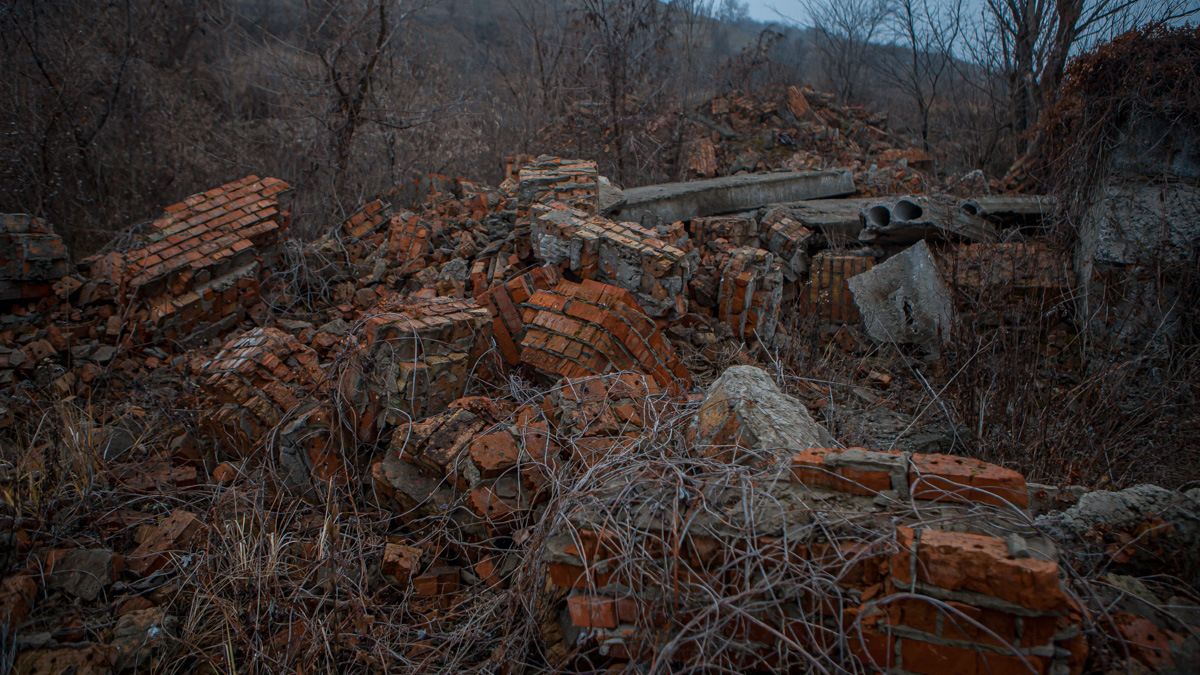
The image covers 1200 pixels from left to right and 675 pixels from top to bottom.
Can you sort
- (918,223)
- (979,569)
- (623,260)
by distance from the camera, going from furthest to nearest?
(918,223) < (623,260) < (979,569)

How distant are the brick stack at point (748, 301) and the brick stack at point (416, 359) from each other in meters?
2.29

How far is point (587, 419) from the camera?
11.4ft

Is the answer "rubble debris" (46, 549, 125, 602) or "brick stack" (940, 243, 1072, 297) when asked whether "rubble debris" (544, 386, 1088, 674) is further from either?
"brick stack" (940, 243, 1072, 297)

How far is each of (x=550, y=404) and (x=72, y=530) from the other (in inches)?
96.0

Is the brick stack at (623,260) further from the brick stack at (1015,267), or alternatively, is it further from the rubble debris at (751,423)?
the brick stack at (1015,267)

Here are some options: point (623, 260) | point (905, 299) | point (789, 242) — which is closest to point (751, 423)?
point (623, 260)

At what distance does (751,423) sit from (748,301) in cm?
269

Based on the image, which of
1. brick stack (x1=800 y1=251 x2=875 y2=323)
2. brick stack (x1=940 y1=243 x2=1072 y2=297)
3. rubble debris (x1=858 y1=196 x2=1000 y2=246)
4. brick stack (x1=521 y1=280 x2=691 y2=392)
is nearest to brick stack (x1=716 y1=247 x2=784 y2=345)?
brick stack (x1=800 y1=251 x2=875 y2=323)

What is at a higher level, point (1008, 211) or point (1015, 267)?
point (1008, 211)

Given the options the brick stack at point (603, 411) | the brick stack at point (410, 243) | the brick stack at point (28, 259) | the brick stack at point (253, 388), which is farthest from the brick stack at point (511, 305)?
the brick stack at point (28, 259)

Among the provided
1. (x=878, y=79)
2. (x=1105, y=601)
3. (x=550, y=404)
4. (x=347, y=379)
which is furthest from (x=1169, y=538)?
(x=878, y=79)

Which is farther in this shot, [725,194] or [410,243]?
[725,194]

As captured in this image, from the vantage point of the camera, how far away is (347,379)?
3996 millimetres

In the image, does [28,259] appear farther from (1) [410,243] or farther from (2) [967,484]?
(2) [967,484]
